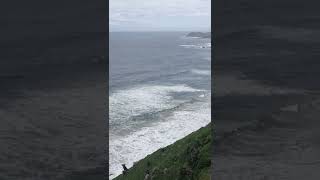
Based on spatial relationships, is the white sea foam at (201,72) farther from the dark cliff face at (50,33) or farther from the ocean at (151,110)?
the dark cliff face at (50,33)

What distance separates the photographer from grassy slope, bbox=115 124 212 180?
58.3ft

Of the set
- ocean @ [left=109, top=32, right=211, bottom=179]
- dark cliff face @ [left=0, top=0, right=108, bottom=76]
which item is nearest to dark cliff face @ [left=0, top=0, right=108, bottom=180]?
dark cliff face @ [left=0, top=0, right=108, bottom=76]

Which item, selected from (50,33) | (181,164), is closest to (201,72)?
(181,164)

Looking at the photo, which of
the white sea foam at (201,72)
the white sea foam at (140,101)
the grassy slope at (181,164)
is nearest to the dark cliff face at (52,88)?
the grassy slope at (181,164)

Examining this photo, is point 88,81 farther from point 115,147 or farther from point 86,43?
point 115,147

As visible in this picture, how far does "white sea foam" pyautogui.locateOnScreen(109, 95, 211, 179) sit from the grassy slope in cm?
432

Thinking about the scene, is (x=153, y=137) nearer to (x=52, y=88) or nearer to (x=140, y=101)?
(x=140, y=101)

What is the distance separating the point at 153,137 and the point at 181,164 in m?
19.1

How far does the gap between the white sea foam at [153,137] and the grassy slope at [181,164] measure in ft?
14.2

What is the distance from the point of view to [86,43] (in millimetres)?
7750

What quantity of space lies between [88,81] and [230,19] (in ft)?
8.44

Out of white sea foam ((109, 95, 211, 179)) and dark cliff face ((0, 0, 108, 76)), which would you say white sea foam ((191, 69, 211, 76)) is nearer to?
white sea foam ((109, 95, 211, 179))

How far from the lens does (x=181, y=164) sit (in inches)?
793

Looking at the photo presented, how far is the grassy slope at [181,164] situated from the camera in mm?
17766
